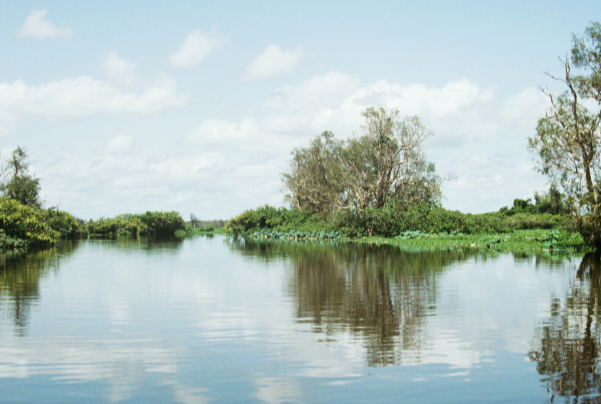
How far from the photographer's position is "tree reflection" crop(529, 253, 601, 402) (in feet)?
16.6

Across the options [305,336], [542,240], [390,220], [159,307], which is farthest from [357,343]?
[390,220]

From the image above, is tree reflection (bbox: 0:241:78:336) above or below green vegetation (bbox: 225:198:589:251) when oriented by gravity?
below

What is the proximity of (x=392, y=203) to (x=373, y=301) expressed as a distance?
27.1 meters

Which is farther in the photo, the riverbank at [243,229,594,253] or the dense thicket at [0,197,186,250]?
the dense thicket at [0,197,186,250]

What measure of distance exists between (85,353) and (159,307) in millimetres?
3306

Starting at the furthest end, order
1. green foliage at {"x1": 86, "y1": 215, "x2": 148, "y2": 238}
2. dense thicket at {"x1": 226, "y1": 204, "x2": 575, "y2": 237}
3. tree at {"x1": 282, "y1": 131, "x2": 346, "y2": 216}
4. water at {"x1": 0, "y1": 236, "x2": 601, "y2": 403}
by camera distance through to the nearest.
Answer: green foliage at {"x1": 86, "y1": 215, "x2": 148, "y2": 238} → tree at {"x1": 282, "y1": 131, "x2": 346, "y2": 216} → dense thicket at {"x1": 226, "y1": 204, "x2": 575, "y2": 237} → water at {"x1": 0, "y1": 236, "x2": 601, "y2": 403}

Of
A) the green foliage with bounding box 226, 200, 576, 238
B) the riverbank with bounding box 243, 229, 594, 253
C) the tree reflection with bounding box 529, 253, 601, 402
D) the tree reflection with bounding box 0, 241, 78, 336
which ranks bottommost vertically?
the tree reflection with bounding box 529, 253, 601, 402

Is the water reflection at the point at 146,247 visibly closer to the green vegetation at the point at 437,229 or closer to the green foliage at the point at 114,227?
the green vegetation at the point at 437,229

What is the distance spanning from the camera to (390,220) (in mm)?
35375

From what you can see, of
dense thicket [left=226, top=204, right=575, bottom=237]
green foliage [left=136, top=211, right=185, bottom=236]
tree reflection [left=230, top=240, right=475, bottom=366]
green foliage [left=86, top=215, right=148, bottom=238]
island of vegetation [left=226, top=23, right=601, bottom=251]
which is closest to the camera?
tree reflection [left=230, top=240, right=475, bottom=366]

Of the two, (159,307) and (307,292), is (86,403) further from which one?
(307,292)

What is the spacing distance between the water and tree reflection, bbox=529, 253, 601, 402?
0.02 metres

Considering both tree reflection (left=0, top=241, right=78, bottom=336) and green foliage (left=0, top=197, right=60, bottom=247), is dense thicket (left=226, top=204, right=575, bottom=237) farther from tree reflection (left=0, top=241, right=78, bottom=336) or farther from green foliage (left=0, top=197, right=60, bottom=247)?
tree reflection (left=0, top=241, right=78, bottom=336)

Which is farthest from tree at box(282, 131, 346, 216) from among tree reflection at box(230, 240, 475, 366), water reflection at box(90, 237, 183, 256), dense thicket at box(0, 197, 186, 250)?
tree reflection at box(230, 240, 475, 366)
